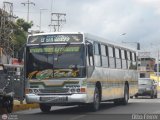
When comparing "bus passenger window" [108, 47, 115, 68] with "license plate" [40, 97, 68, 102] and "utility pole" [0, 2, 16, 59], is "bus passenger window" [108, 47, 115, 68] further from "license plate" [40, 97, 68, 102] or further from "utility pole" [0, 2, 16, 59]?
"utility pole" [0, 2, 16, 59]

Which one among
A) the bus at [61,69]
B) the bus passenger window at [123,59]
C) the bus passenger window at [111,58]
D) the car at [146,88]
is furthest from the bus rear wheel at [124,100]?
the car at [146,88]

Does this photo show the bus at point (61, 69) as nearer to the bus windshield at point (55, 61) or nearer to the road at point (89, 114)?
the bus windshield at point (55, 61)

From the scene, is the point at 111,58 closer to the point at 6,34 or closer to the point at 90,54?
the point at 90,54

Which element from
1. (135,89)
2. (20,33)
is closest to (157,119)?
(135,89)

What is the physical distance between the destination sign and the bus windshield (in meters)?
0.24

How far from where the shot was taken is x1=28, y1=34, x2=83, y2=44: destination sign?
798 inches

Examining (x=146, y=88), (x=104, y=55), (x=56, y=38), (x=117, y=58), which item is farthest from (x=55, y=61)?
(x=146, y=88)

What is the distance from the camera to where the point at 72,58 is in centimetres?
1986

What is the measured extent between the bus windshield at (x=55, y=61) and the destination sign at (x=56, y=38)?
237 mm

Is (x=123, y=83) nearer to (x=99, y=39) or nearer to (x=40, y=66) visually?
Result: (x=99, y=39)

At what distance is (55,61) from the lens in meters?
19.9

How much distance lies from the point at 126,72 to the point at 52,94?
8.26 metres

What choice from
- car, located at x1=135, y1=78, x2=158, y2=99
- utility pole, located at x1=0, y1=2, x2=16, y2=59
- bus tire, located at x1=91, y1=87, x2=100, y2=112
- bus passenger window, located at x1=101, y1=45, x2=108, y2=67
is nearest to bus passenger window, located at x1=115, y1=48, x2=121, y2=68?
bus passenger window, located at x1=101, y1=45, x2=108, y2=67

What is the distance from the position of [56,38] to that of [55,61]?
3.41 ft
